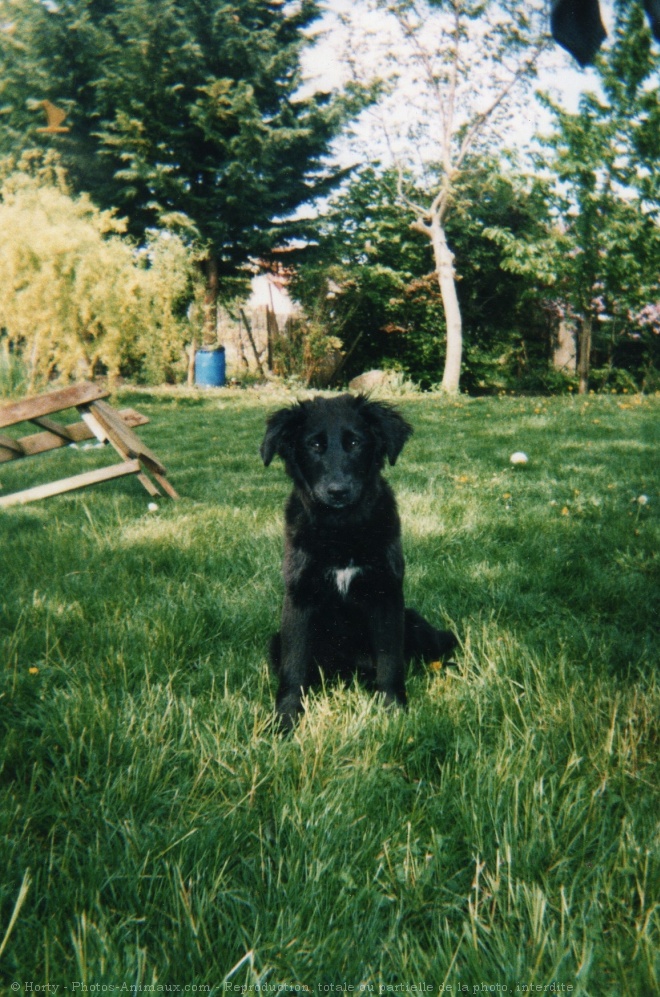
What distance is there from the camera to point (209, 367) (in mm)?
17000

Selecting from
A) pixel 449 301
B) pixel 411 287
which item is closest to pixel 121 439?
pixel 449 301

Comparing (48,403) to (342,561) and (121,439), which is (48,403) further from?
(342,561)

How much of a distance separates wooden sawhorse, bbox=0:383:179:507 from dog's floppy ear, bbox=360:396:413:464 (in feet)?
9.24

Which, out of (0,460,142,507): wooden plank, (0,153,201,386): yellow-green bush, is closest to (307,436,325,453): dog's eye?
(0,460,142,507): wooden plank

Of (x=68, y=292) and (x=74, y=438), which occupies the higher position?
(x=68, y=292)

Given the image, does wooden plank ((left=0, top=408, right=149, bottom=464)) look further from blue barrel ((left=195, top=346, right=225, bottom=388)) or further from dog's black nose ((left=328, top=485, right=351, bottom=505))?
blue barrel ((left=195, top=346, right=225, bottom=388))

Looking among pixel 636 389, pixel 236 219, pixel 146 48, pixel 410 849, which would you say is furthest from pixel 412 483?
pixel 146 48

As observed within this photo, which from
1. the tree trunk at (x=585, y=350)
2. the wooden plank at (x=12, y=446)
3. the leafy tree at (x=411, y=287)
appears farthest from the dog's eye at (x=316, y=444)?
the tree trunk at (x=585, y=350)

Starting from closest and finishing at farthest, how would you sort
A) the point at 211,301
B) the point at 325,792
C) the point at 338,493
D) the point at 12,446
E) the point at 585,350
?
the point at 325,792 < the point at 338,493 < the point at 12,446 < the point at 585,350 < the point at 211,301

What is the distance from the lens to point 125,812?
156cm

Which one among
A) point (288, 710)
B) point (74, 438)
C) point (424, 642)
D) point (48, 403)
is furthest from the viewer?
point (74, 438)

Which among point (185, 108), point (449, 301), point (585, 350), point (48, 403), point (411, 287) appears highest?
point (185, 108)

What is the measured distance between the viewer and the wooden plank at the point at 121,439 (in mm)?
5109

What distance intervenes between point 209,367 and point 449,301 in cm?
648
